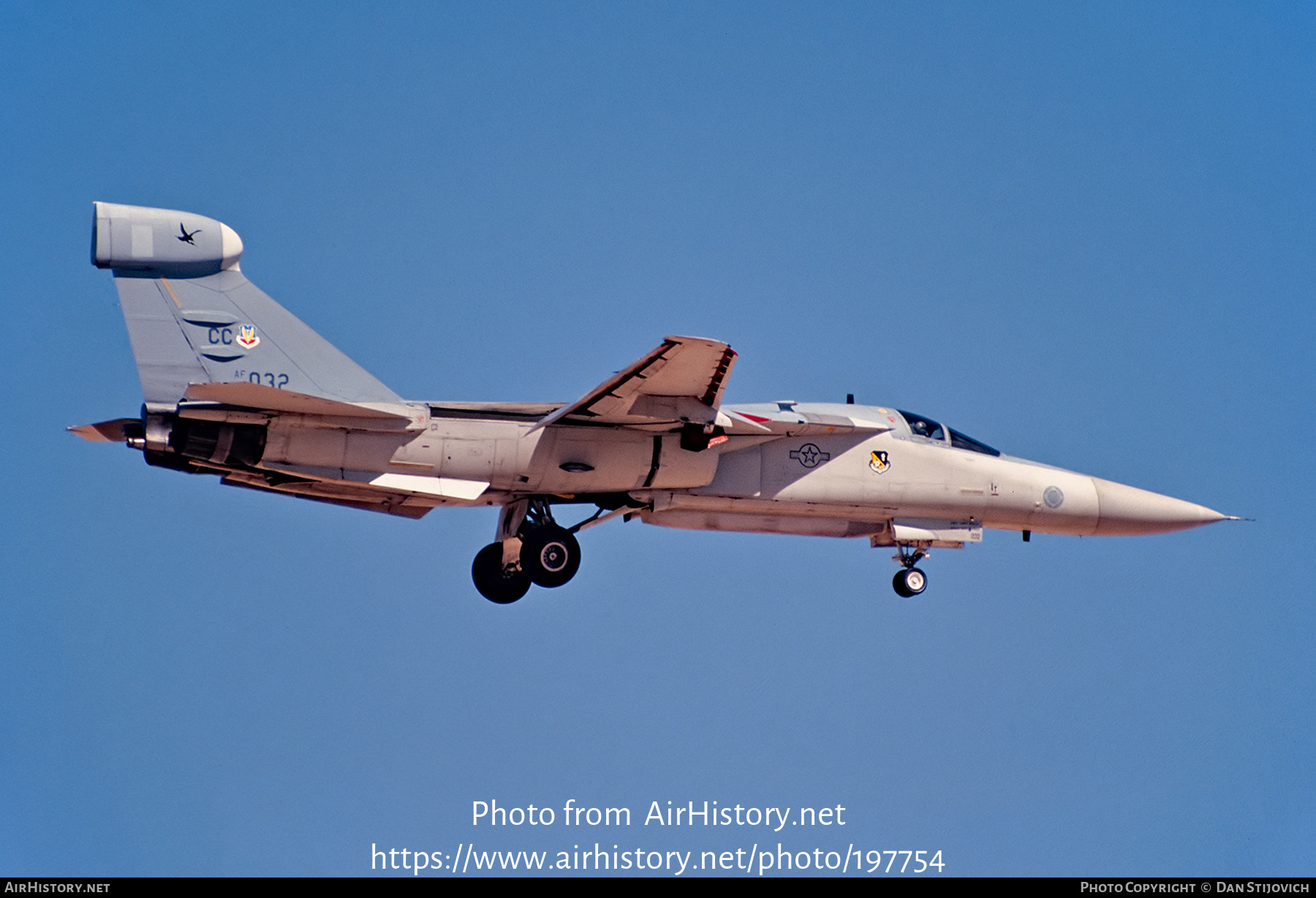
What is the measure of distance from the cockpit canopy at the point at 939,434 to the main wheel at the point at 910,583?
78.2 inches

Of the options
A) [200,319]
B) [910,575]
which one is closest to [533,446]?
[200,319]

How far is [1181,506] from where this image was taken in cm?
2475

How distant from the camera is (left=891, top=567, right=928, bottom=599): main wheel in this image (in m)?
23.7

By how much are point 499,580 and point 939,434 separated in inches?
270

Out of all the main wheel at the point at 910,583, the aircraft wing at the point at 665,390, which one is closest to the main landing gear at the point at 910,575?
the main wheel at the point at 910,583

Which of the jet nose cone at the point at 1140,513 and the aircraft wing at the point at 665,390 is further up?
the aircraft wing at the point at 665,390

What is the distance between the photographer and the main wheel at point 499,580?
22.4 meters

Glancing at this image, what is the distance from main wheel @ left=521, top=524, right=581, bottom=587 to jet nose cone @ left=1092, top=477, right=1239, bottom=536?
27.0 ft

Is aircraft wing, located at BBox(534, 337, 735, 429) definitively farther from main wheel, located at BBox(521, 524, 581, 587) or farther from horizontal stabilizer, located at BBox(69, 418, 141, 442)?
horizontal stabilizer, located at BBox(69, 418, 141, 442)

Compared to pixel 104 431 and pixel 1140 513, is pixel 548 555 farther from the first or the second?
pixel 1140 513

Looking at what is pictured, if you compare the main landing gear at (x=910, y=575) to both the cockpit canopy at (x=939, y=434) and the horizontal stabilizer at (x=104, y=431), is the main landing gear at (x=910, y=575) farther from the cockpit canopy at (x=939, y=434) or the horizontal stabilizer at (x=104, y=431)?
the horizontal stabilizer at (x=104, y=431)

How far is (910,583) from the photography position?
934 inches

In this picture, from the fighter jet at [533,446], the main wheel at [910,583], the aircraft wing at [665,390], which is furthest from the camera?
the main wheel at [910,583]
